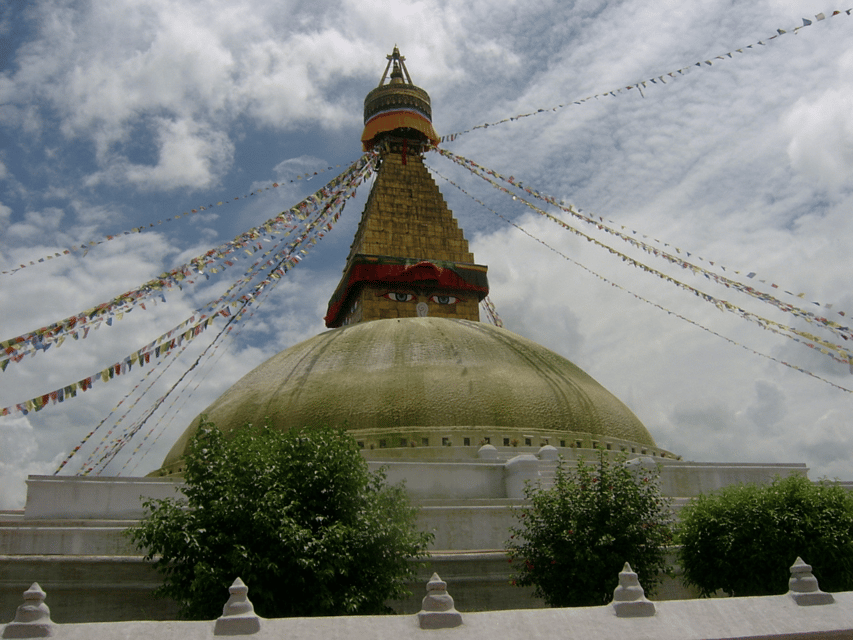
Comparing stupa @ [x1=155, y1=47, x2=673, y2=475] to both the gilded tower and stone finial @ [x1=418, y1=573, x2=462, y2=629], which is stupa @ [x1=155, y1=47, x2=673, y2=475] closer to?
the gilded tower

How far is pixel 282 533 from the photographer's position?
7824mm

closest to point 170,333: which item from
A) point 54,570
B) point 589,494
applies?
point 54,570

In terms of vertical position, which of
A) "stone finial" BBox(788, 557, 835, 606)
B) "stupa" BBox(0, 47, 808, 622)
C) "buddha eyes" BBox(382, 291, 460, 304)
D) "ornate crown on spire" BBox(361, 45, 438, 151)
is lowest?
"stone finial" BBox(788, 557, 835, 606)

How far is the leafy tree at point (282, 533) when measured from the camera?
7.80m

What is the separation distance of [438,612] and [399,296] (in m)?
15.6

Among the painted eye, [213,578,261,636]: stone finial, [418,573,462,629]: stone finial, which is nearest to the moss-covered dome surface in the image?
the painted eye

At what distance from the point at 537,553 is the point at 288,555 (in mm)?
3349

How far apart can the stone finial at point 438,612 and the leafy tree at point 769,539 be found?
515 centimetres

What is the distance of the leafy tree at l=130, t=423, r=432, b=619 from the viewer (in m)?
7.80

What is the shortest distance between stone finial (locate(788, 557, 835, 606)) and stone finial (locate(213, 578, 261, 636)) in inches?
182

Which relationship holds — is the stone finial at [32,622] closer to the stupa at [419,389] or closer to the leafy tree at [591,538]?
the stupa at [419,389]

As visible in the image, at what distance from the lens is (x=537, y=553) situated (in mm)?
9539

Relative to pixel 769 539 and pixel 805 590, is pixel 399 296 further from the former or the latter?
pixel 805 590

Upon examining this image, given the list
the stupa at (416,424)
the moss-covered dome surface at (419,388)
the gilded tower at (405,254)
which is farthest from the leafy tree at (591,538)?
the gilded tower at (405,254)
